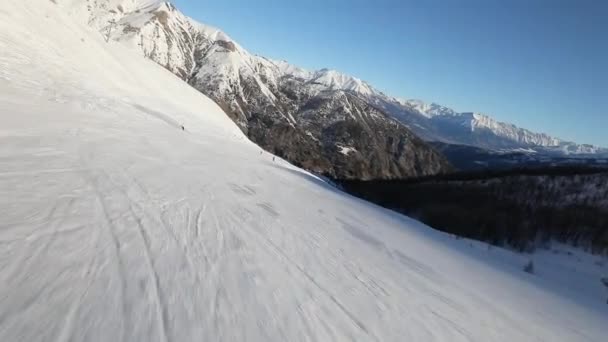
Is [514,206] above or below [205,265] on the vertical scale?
above

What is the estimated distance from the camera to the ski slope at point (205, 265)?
11.8ft

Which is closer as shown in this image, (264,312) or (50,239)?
(264,312)

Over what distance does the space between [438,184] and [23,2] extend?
77.3 m

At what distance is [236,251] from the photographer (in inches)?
226

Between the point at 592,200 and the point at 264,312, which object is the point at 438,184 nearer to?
the point at 592,200

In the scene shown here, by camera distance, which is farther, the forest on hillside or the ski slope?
the forest on hillside

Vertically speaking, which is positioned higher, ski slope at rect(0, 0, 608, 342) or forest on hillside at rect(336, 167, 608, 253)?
forest on hillside at rect(336, 167, 608, 253)

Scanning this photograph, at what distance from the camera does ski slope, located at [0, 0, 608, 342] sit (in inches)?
142

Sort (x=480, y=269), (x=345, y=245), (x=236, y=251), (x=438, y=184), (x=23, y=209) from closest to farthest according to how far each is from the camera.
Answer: (x=23, y=209)
(x=236, y=251)
(x=345, y=245)
(x=480, y=269)
(x=438, y=184)

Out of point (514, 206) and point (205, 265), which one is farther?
point (514, 206)

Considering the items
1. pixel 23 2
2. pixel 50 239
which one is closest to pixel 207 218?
pixel 50 239

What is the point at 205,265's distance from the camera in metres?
4.93

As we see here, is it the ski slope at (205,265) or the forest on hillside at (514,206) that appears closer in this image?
the ski slope at (205,265)

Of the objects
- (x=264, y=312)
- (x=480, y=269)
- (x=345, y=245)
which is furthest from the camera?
(x=480, y=269)
